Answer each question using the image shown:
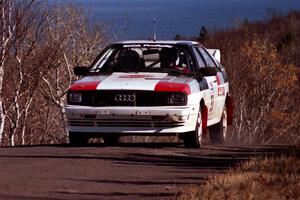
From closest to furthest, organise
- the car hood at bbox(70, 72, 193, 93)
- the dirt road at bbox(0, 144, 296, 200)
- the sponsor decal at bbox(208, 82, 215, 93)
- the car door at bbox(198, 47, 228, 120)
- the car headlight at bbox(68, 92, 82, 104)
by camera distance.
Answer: the dirt road at bbox(0, 144, 296, 200)
the car hood at bbox(70, 72, 193, 93)
the car headlight at bbox(68, 92, 82, 104)
the sponsor decal at bbox(208, 82, 215, 93)
the car door at bbox(198, 47, 228, 120)

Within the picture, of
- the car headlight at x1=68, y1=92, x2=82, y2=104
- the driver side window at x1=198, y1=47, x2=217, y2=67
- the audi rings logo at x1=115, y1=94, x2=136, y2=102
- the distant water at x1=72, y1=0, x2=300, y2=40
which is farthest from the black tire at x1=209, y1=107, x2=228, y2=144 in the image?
the distant water at x1=72, y1=0, x2=300, y2=40

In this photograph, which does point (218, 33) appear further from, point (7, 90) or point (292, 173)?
point (292, 173)

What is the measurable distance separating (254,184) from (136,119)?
385 cm

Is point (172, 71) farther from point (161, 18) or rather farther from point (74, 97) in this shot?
point (161, 18)

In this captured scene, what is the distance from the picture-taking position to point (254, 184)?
9242 millimetres

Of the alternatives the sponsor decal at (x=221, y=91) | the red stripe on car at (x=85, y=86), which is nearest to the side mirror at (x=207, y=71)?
the sponsor decal at (x=221, y=91)

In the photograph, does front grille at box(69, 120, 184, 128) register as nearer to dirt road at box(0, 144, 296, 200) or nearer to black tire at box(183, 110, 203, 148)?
dirt road at box(0, 144, 296, 200)

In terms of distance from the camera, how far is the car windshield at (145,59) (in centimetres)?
1402

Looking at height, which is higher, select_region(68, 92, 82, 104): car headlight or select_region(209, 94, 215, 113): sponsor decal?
select_region(68, 92, 82, 104): car headlight

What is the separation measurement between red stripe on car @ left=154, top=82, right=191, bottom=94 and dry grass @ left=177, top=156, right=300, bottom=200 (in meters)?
2.43

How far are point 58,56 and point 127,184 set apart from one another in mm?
18842

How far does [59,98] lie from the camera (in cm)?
2956

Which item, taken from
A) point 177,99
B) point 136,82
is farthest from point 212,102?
point 136,82

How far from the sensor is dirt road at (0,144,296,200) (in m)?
9.21
